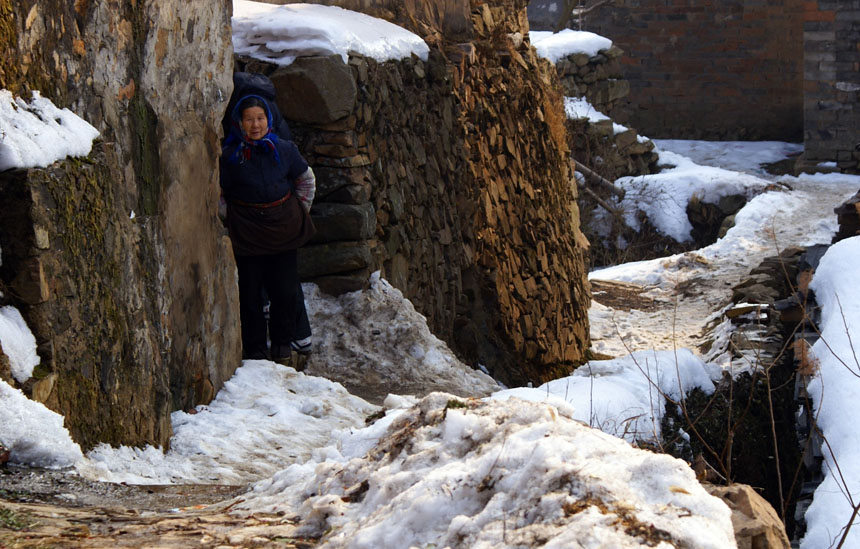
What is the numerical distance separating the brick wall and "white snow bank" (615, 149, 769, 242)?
4.05m

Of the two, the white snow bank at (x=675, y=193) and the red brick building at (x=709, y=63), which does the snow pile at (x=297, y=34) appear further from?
the red brick building at (x=709, y=63)

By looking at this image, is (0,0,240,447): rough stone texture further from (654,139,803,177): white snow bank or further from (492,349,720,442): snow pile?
(654,139,803,177): white snow bank

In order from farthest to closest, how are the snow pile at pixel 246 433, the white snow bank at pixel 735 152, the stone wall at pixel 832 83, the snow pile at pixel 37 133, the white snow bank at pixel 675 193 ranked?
the white snow bank at pixel 735 152 < the stone wall at pixel 832 83 < the white snow bank at pixel 675 193 < the snow pile at pixel 246 433 < the snow pile at pixel 37 133

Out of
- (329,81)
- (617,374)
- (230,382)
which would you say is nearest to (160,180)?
(230,382)

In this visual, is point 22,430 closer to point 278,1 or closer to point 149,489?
point 149,489

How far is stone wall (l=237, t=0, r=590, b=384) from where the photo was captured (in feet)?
18.6

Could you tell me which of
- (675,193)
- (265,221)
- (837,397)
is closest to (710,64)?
(675,193)

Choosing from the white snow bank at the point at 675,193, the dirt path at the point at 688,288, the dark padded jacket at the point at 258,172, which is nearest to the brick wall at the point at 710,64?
the white snow bank at the point at 675,193

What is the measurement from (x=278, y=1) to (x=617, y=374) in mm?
3168

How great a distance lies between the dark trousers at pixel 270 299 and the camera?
4969 mm

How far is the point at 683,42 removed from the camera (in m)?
18.4

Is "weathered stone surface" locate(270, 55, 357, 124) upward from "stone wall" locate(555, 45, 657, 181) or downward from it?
upward

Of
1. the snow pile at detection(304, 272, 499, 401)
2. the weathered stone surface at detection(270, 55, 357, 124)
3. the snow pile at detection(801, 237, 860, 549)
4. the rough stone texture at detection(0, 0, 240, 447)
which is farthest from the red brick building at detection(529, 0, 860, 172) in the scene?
the rough stone texture at detection(0, 0, 240, 447)

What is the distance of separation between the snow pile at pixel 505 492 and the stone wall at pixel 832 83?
15203mm
